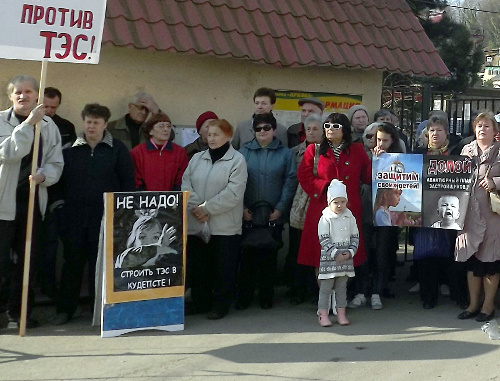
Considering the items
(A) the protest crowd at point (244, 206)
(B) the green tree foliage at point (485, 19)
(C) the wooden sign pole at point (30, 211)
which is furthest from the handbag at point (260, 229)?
(B) the green tree foliage at point (485, 19)

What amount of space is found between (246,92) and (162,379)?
14.0ft

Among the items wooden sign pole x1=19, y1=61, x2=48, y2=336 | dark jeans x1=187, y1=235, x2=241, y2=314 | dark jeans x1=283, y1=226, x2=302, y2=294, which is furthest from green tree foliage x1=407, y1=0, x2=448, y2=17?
wooden sign pole x1=19, y1=61, x2=48, y2=336

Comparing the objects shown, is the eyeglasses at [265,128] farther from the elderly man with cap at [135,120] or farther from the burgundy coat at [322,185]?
the elderly man with cap at [135,120]

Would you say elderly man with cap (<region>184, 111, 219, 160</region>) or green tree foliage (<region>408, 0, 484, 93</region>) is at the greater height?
green tree foliage (<region>408, 0, 484, 93</region>)

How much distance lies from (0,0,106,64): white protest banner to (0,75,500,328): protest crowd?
1.32ft

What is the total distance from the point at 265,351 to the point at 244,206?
173 centimetres

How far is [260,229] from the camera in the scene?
7180mm

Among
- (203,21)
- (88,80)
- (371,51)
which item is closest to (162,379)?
(88,80)

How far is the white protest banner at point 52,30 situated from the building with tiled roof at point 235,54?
1207mm

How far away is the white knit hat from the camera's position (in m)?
6.69

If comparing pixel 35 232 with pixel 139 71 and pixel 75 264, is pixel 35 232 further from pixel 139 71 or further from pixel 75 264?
pixel 139 71

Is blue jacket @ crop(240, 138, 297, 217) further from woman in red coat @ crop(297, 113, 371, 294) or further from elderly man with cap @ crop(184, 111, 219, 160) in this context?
elderly man with cap @ crop(184, 111, 219, 160)

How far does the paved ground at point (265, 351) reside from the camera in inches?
217

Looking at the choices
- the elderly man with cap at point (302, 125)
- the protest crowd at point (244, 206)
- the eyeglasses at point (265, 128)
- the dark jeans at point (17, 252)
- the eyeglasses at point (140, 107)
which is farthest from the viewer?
the elderly man with cap at point (302, 125)
